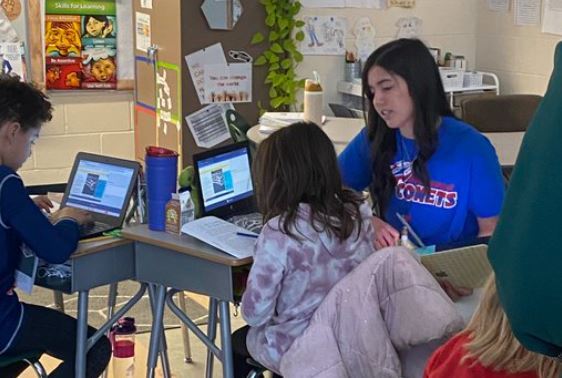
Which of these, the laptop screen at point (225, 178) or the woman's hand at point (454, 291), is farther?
the laptop screen at point (225, 178)

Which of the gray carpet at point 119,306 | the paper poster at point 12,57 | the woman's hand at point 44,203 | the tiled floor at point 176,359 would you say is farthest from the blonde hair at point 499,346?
the paper poster at point 12,57

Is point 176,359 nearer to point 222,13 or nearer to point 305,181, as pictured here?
point 305,181

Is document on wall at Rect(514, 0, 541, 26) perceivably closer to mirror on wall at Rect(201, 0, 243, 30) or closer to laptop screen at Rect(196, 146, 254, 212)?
mirror on wall at Rect(201, 0, 243, 30)

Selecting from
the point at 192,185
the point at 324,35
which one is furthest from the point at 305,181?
the point at 324,35

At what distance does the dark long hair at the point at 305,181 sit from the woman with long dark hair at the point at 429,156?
0.25 metres

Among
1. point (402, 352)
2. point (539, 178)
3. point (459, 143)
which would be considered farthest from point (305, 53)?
point (539, 178)

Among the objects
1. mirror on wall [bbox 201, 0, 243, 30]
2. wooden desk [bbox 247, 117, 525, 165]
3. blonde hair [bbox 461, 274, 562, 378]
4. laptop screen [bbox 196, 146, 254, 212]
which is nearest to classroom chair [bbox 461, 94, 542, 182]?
wooden desk [bbox 247, 117, 525, 165]

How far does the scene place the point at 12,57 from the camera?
15.9 ft

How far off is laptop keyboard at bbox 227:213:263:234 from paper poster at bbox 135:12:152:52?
7.41 ft

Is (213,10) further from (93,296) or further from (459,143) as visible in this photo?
(459,143)

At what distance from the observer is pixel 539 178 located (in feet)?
2.26

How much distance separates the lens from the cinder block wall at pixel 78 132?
5012mm

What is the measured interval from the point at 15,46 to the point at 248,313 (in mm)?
3063

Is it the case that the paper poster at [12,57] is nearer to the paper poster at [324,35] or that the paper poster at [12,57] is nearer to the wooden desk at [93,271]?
the paper poster at [324,35]
